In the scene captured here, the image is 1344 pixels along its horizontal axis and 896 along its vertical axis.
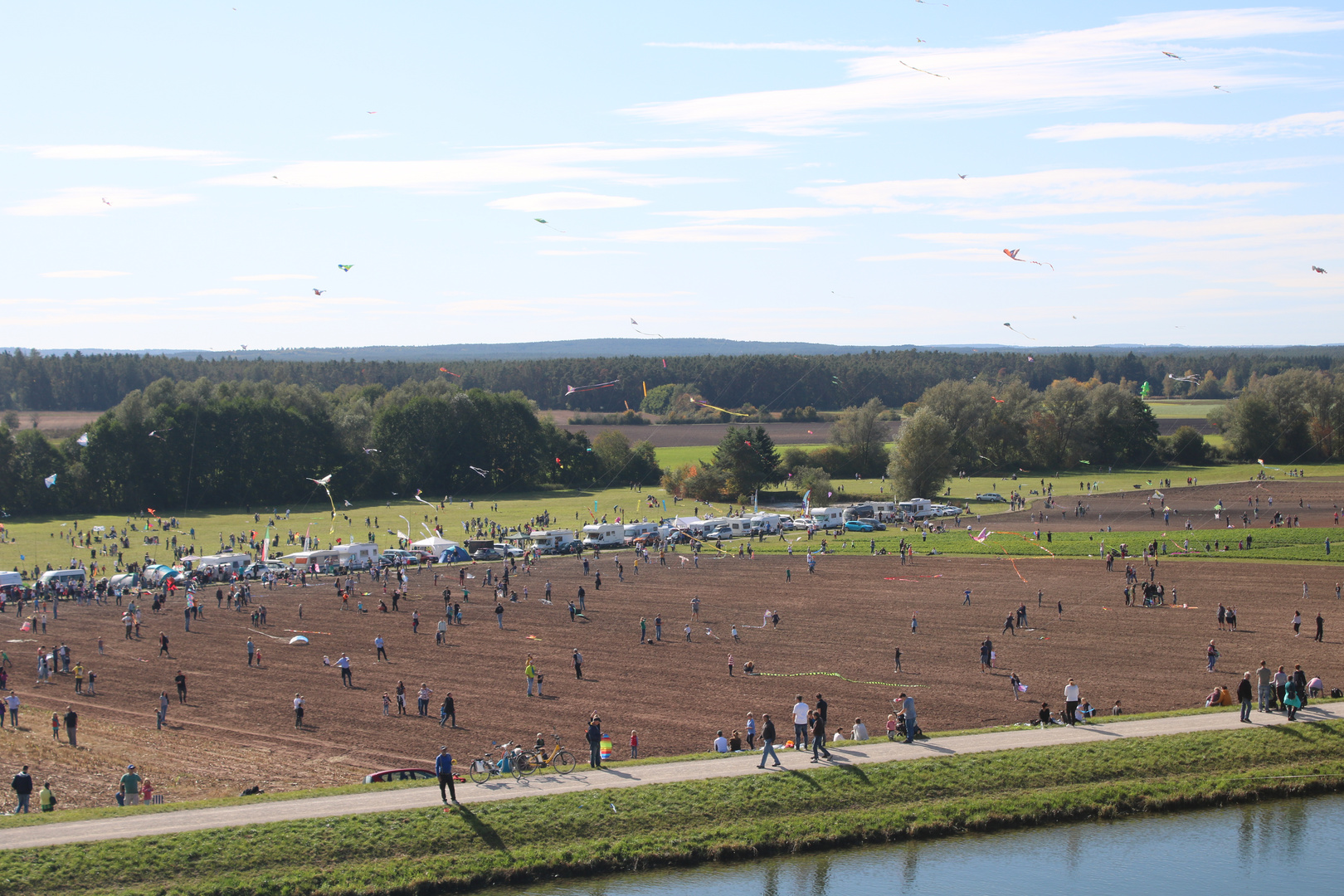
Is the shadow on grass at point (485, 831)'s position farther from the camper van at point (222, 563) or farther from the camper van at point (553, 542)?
the camper van at point (553, 542)

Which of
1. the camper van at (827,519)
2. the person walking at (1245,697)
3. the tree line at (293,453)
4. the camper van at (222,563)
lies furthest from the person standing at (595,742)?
the tree line at (293,453)

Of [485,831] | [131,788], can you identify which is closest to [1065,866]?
[485,831]

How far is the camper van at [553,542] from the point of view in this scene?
64.9 meters

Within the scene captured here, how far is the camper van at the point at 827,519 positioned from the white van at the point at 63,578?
4134cm

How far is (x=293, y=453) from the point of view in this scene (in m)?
98.9

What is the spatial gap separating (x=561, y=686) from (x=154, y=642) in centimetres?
1779

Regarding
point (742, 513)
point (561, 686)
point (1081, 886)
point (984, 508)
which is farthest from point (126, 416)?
point (1081, 886)

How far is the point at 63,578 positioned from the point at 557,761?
135 ft

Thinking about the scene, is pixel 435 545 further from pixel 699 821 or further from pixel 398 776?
pixel 699 821

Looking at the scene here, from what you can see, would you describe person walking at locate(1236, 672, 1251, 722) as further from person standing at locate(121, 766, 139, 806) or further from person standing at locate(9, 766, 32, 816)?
person standing at locate(9, 766, 32, 816)

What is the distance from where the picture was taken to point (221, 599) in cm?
4866

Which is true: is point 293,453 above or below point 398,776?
above

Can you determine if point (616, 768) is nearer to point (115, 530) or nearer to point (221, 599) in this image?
point (221, 599)

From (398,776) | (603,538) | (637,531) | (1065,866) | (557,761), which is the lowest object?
(603,538)
